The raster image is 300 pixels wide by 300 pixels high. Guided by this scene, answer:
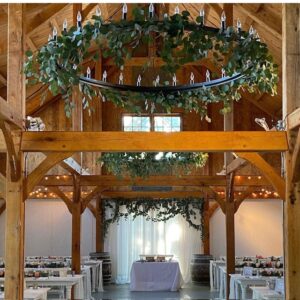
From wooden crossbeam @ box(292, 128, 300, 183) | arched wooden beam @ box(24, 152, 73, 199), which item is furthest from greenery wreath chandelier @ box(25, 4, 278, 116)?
arched wooden beam @ box(24, 152, 73, 199)

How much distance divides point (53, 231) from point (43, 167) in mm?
12903

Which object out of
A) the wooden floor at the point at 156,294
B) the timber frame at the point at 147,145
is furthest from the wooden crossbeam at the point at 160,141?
the wooden floor at the point at 156,294

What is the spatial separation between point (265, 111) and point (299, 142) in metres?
11.5

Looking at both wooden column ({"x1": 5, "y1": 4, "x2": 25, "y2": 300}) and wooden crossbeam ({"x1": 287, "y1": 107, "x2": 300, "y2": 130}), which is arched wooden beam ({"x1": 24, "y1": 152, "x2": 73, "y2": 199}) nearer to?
wooden column ({"x1": 5, "y1": 4, "x2": 25, "y2": 300})

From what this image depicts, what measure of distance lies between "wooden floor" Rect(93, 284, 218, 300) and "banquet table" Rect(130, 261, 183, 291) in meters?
0.32

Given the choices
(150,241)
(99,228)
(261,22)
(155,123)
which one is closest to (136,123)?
(155,123)

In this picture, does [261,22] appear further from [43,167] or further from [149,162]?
[43,167]

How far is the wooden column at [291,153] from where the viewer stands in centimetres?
663

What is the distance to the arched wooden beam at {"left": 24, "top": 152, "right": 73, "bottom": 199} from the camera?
707 cm

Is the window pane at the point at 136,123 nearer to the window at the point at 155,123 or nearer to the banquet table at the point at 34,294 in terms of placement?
the window at the point at 155,123

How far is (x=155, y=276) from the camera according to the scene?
17281mm

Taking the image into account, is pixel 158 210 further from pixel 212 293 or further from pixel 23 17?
pixel 23 17

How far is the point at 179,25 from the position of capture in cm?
457

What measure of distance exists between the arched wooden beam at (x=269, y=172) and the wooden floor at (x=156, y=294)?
27.8ft
